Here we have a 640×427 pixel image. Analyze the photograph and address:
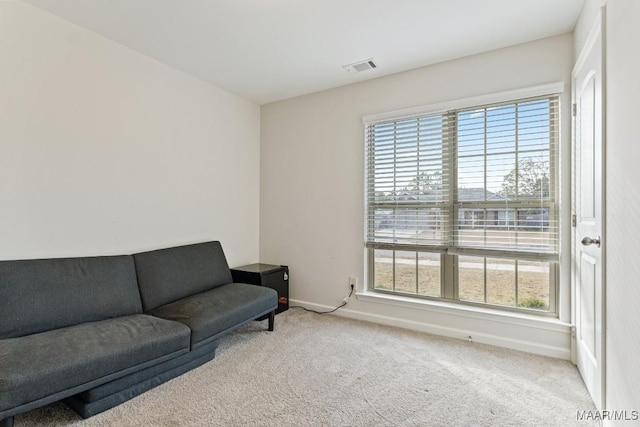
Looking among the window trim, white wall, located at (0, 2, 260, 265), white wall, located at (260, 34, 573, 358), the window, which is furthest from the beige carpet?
the window trim

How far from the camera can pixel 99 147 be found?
96.7 inches

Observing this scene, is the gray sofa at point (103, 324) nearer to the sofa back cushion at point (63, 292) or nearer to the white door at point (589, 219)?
the sofa back cushion at point (63, 292)

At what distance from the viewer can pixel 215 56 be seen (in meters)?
2.77

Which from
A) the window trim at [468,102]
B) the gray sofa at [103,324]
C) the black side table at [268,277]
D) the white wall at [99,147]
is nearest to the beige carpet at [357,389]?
the gray sofa at [103,324]

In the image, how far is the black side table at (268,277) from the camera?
3.27 meters

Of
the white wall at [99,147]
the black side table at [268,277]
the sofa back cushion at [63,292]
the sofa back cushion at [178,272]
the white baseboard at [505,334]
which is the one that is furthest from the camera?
the black side table at [268,277]

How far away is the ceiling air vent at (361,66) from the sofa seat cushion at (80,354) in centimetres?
257

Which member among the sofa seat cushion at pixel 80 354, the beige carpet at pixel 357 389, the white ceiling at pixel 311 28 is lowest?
the beige carpet at pixel 357 389

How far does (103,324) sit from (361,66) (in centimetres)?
286

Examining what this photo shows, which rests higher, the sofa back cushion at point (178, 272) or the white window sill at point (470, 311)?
the sofa back cushion at point (178, 272)

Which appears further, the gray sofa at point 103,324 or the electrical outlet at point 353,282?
the electrical outlet at point 353,282

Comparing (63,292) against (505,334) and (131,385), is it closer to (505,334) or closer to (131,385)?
(131,385)

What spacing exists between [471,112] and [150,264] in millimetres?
3016
